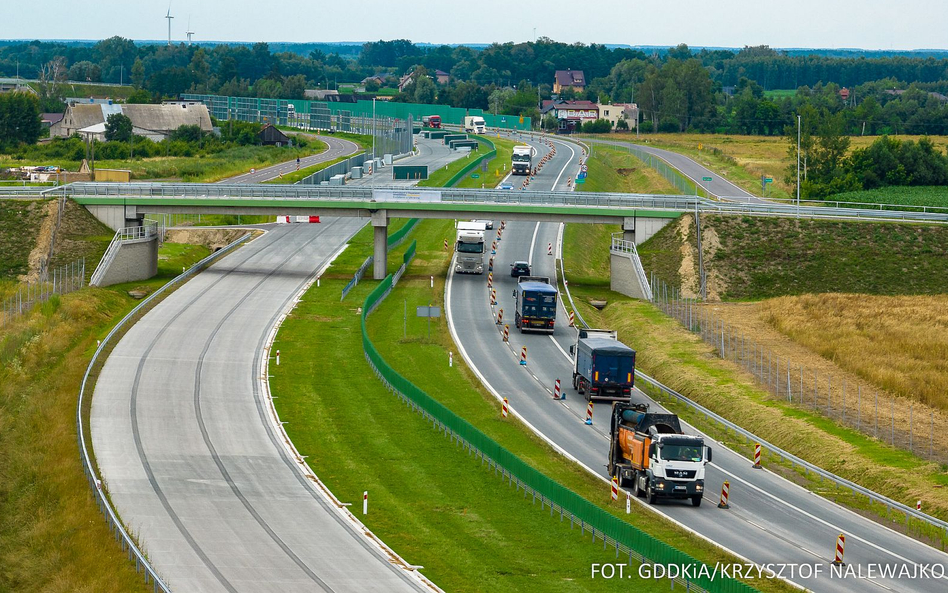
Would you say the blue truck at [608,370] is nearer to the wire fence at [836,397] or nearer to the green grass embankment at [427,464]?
the green grass embankment at [427,464]

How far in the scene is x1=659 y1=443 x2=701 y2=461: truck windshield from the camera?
4278 centimetres

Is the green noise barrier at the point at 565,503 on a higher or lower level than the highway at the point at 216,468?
higher

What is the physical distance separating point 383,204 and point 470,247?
7.99 metres

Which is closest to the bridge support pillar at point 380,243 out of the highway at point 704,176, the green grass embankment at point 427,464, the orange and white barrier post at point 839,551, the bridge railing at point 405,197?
the bridge railing at point 405,197

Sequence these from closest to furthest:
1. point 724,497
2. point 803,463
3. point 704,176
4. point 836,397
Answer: point 724,497, point 803,463, point 836,397, point 704,176

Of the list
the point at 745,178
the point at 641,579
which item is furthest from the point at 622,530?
the point at 745,178

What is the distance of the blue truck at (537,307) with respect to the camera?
7412 cm

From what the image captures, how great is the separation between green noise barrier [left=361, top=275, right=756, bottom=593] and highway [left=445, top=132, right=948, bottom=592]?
368 centimetres

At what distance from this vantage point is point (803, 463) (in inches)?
1954

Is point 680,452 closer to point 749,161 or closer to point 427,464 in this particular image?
point 427,464

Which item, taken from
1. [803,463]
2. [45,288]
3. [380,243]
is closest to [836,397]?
[803,463]

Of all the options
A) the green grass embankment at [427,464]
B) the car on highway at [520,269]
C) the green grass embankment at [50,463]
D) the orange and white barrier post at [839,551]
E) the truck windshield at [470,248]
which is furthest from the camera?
the truck windshield at [470,248]

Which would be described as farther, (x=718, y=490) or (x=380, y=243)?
(x=380, y=243)

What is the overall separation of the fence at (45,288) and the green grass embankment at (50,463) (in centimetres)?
140
